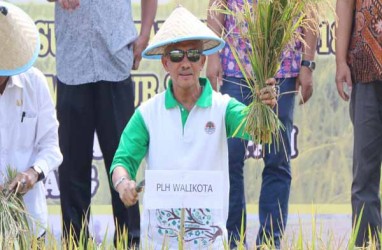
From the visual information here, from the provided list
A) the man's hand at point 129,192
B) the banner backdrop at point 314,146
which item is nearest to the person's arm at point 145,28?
the banner backdrop at point 314,146

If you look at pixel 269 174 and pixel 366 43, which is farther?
pixel 269 174

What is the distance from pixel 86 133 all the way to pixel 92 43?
0.48m

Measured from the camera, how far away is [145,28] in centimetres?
601

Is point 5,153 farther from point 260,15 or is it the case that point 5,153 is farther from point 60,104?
point 260,15

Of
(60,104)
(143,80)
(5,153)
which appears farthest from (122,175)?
(143,80)

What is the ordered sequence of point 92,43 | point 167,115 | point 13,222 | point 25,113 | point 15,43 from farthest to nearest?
point 92,43 < point 25,113 < point 15,43 < point 167,115 < point 13,222

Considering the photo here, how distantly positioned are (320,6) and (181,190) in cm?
92

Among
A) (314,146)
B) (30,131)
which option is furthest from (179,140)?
(314,146)

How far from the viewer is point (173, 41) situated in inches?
185

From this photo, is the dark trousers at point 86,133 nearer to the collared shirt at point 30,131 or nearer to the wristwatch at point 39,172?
the collared shirt at point 30,131

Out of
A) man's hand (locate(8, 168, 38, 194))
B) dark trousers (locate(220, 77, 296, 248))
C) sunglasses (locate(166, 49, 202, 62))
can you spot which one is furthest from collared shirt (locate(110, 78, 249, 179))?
dark trousers (locate(220, 77, 296, 248))

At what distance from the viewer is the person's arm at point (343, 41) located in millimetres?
5629

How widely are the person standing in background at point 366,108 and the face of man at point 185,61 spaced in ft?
3.55

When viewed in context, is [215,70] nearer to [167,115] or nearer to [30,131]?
[167,115]
